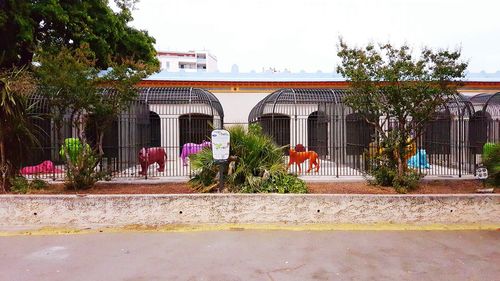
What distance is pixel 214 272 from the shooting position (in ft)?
16.9

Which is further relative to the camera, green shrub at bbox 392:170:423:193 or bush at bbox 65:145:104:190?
bush at bbox 65:145:104:190

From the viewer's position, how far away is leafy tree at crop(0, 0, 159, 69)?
1326 centimetres

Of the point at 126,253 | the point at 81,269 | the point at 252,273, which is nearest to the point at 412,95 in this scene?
the point at 252,273

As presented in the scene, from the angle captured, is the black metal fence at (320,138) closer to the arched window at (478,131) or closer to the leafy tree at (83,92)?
the arched window at (478,131)

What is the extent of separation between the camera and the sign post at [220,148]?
815 cm

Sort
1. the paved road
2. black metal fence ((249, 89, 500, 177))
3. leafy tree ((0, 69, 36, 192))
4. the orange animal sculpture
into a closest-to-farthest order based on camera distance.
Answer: the paved road, leafy tree ((0, 69, 36, 192)), the orange animal sculpture, black metal fence ((249, 89, 500, 177))

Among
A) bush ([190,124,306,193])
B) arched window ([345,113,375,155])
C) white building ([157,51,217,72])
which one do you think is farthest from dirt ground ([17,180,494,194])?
white building ([157,51,217,72])

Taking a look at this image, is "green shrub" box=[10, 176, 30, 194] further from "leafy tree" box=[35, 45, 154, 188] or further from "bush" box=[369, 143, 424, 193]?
"bush" box=[369, 143, 424, 193]

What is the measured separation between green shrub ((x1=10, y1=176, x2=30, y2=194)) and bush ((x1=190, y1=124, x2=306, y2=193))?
3.46m

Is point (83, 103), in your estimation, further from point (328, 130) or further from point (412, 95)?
point (328, 130)

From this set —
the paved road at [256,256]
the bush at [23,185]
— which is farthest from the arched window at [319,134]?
the bush at [23,185]

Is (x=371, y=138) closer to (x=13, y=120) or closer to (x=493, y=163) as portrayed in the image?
(x=493, y=163)

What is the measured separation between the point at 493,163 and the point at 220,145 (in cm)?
619

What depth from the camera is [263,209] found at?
7.64m
